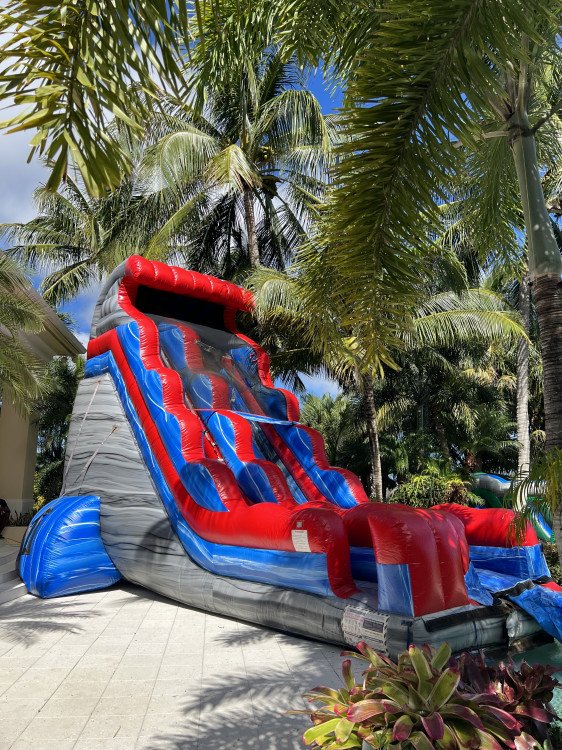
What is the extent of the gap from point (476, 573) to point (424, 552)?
5.45 feet

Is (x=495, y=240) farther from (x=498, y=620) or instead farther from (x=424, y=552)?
(x=498, y=620)

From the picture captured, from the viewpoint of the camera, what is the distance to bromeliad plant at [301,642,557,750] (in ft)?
7.38

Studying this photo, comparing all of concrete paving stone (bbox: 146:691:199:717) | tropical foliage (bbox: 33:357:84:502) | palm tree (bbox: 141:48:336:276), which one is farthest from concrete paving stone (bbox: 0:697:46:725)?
tropical foliage (bbox: 33:357:84:502)

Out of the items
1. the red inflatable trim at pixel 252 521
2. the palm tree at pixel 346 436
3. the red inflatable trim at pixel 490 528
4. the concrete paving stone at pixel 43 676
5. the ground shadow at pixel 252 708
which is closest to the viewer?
the ground shadow at pixel 252 708

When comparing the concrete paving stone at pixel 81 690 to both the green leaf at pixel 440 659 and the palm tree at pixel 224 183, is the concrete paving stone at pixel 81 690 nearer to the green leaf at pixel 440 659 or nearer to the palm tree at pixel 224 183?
the green leaf at pixel 440 659

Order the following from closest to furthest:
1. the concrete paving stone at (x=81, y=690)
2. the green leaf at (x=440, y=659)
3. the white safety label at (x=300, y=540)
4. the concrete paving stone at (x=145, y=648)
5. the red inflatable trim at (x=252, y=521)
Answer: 1. the green leaf at (x=440, y=659)
2. the concrete paving stone at (x=81, y=690)
3. the concrete paving stone at (x=145, y=648)
4. the red inflatable trim at (x=252, y=521)
5. the white safety label at (x=300, y=540)

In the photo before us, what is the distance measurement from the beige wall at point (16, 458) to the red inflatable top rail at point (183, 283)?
709cm

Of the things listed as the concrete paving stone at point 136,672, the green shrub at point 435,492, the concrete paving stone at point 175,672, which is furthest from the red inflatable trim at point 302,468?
the green shrub at point 435,492

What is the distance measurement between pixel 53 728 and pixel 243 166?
34.4 ft

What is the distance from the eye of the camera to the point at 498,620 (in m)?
5.34

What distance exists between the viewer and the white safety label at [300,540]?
18.4 ft

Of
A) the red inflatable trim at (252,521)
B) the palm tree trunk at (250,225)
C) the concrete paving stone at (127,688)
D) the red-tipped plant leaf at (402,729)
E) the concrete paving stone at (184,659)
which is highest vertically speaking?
the palm tree trunk at (250,225)

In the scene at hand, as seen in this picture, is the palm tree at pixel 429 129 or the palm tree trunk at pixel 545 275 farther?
the palm tree trunk at pixel 545 275

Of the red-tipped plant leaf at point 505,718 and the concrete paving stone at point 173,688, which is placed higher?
the red-tipped plant leaf at point 505,718
